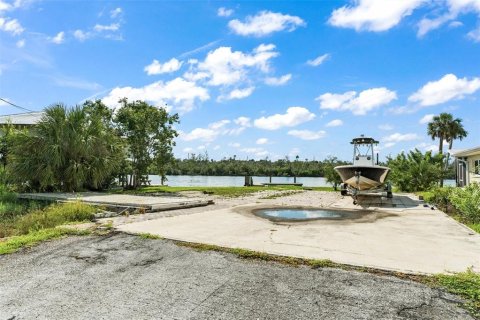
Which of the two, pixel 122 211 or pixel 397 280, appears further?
pixel 122 211

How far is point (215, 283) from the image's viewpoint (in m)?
4.08

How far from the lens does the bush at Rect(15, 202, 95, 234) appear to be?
748 cm

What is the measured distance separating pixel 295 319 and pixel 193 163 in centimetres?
8568

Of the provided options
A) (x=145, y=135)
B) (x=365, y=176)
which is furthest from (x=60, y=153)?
(x=365, y=176)

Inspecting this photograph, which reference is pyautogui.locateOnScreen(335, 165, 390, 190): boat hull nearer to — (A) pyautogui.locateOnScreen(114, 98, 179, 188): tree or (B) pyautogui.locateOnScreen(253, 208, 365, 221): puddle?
(B) pyautogui.locateOnScreen(253, 208, 365, 221): puddle

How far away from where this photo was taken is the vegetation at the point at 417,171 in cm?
2077

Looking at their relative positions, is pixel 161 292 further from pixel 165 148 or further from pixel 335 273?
pixel 165 148

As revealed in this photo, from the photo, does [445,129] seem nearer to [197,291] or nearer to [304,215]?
[304,215]

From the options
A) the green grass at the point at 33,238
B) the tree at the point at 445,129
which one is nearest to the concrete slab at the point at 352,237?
the green grass at the point at 33,238

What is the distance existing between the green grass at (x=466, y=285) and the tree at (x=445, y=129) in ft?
145

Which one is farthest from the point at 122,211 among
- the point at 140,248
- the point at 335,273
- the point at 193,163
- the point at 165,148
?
the point at 193,163

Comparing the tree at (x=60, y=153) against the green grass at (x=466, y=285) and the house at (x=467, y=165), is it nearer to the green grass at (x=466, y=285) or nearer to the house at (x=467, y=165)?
the green grass at (x=466, y=285)

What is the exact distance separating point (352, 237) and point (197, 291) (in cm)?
374

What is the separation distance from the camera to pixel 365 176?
14.2 metres
